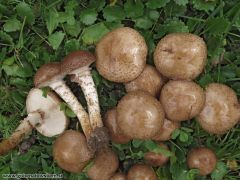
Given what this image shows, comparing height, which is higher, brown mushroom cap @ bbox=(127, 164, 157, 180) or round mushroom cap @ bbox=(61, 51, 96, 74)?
round mushroom cap @ bbox=(61, 51, 96, 74)

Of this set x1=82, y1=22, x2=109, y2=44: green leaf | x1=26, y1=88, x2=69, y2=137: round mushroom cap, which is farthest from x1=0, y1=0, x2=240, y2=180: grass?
x1=26, y1=88, x2=69, y2=137: round mushroom cap

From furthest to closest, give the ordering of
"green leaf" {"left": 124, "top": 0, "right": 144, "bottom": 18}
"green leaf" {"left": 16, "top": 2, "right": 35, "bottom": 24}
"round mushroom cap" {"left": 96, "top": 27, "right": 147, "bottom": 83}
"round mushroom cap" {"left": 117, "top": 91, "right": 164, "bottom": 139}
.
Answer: "green leaf" {"left": 16, "top": 2, "right": 35, "bottom": 24} < "green leaf" {"left": 124, "top": 0, "right": 144, "bottom": 18} < "round mushroom cap" {"left": 96, "top": 27, "right": 147, "bottom": 83} < "round mushroom cap" {"left": 117, "top": 91, "right": 164, "bottom": 139}

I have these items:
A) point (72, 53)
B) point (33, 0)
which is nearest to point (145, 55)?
point (72, 53)

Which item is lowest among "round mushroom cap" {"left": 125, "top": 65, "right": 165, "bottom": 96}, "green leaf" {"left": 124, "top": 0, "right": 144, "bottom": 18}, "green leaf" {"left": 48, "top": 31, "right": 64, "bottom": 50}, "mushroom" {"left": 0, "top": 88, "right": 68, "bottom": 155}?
"mushroom" {"left": 0, "top": 88, "right": 68, "bottom": 155}

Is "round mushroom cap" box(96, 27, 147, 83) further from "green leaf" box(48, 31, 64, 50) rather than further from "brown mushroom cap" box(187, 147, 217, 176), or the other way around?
"brown mushroom cap" box(187, 147, 217, 176)

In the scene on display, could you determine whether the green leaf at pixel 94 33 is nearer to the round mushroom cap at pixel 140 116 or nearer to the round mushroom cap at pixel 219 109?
the round mushroom cap at pixel 140 116

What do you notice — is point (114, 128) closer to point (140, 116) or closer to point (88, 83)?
point (140, 116)
